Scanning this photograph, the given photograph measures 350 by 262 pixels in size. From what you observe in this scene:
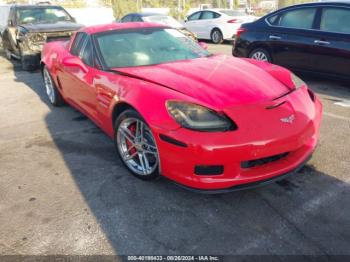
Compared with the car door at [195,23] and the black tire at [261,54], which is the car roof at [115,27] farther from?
the car door at [195,23]

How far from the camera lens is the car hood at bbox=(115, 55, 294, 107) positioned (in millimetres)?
2824

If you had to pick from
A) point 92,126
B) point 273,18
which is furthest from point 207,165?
point 273,18

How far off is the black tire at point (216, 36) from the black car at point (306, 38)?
249 inches

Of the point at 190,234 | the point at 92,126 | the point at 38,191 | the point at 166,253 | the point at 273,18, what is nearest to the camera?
the point at 166,253

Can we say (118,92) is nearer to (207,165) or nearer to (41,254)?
(207,165)

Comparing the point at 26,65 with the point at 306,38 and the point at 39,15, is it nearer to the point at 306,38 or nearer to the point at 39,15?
the point at 39,15

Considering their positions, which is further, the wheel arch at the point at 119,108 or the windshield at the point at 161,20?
the windshield at the point at 161,20

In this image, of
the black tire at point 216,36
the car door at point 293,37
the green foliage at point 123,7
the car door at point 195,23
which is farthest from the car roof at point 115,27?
the green foliage at point 123,7

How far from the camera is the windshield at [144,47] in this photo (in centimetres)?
371

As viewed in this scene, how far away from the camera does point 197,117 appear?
8.69 ft

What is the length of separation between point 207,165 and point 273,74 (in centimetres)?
139

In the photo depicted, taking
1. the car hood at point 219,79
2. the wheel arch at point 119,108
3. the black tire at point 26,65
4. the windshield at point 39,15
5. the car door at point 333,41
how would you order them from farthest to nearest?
the windshield at point 39,15, the black tire at point 26,65, the car door at point 333,41, the wheel arch at point 119,108, the car hood at point 219,79

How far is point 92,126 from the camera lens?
469 cm

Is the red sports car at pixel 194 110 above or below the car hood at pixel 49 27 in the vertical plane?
below
